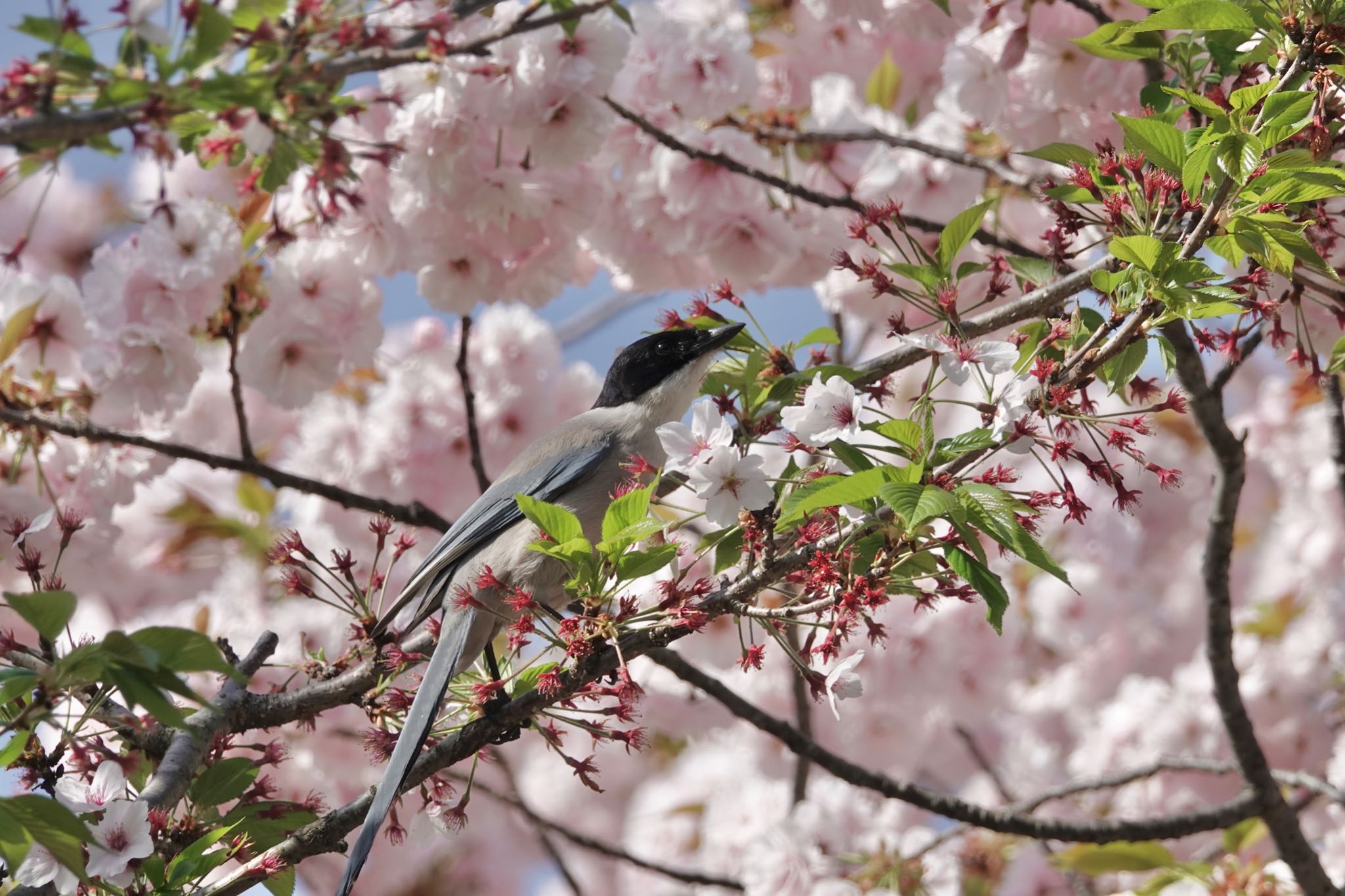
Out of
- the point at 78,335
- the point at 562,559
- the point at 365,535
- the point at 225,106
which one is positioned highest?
the point at 365,535

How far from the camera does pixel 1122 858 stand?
9.84ft

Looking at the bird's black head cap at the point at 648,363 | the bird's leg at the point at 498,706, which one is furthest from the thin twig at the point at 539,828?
the bird's leg at the point at 498,706

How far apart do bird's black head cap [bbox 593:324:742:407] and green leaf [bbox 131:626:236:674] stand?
1687mm

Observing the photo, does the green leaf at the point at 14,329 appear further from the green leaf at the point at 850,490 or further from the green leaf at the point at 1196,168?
the green leaf at the point at 1196,168

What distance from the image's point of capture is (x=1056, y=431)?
62.7 inches

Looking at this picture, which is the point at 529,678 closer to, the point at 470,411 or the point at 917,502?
the point at 917,502

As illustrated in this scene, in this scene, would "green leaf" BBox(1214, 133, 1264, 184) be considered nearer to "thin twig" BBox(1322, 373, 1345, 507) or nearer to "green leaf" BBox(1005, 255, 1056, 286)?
"green leaf" BBox(1005, 255, 1056, 286)

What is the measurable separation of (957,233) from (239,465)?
189 cm

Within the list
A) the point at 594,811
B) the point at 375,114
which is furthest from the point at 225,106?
the point at 594,811

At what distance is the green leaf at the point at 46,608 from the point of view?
1266mm

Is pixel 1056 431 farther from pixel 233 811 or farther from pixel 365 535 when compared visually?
pixel 365 535

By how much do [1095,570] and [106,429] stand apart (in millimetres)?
4450

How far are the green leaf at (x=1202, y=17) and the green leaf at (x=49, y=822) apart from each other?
1.63 m

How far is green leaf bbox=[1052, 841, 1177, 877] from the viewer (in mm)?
2973
